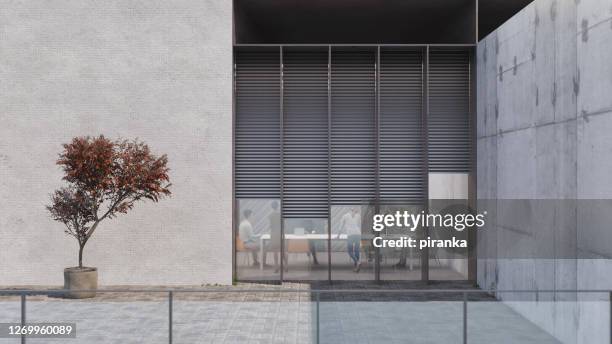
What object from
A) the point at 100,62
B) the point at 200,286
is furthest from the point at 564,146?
the point at 100,62

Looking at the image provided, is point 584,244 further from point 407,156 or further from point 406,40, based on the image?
point 406,40

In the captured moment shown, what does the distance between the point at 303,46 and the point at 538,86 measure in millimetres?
5539

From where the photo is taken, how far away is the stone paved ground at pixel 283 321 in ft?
29.3

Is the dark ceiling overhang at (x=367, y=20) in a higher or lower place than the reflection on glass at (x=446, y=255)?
higher

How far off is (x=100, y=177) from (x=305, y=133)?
4.50 m

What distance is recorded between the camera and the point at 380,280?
48.2ft

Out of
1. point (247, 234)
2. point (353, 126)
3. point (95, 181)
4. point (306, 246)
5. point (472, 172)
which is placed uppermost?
point (353, 126)

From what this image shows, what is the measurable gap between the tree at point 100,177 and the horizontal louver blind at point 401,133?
479 centimetres

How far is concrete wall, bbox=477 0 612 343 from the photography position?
8.60 meters

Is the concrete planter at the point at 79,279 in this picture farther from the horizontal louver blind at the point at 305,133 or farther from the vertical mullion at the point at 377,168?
the vertical mullion at the point at 377,168

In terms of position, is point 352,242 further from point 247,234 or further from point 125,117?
point 125,117

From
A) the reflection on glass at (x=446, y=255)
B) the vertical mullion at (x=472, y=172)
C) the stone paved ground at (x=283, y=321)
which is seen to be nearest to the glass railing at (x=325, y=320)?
the stone paved ground at (x=283, y=321)

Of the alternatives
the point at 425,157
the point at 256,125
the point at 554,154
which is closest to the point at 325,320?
the point at 554,154

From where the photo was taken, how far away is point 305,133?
1484cm
